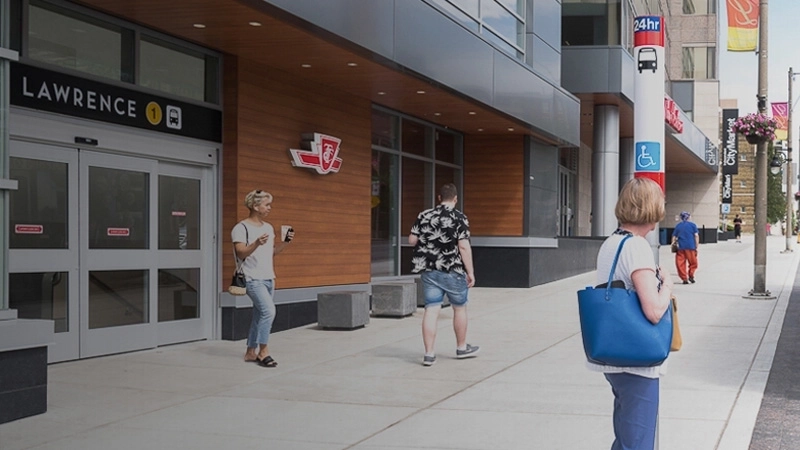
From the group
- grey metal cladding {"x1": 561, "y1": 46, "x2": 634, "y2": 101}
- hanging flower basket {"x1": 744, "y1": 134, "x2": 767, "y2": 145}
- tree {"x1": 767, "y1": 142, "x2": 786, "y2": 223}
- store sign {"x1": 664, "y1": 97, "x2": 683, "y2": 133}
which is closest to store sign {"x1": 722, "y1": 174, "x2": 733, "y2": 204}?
store sign {"x1": 664, "y1": 97, "x2": 683, "y2": 133}

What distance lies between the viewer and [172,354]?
10711 millimetres

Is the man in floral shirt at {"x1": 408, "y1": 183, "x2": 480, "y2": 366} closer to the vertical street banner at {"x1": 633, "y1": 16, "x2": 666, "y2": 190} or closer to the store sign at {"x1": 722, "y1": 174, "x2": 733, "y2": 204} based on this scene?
the vertical street banner at {"x1": 633, "y1": 16, "x2": 666, "y2": 190}

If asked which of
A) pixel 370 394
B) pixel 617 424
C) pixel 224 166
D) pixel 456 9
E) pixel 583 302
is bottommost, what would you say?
pixel 370 394

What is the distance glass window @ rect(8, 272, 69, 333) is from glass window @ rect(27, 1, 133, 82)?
6.82 ft

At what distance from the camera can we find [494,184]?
21531 mm

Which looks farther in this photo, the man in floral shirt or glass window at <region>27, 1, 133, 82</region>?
the man in floral shirt

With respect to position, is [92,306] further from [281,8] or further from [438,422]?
[438,422]

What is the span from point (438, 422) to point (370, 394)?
1.29m

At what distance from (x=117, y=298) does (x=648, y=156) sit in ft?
22.0

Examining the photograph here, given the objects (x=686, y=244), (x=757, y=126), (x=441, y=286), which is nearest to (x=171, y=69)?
(x=441, y=286)

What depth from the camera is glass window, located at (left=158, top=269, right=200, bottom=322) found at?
11.2 m

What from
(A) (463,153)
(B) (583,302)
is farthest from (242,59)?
(A) (463,153)

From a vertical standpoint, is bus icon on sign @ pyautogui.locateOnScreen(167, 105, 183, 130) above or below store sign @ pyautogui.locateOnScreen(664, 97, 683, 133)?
below

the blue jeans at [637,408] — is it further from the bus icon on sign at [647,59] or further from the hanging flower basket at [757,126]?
the hanging flower basket at [757,126]
